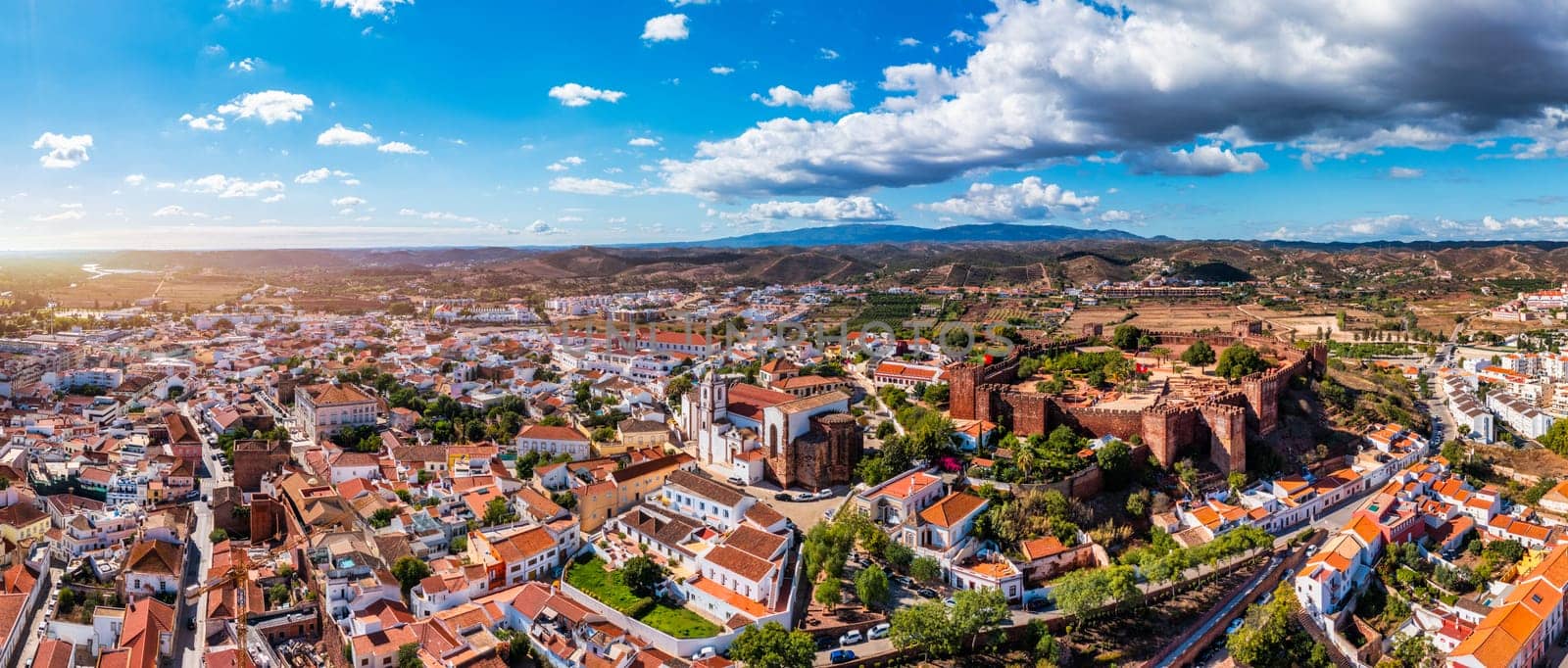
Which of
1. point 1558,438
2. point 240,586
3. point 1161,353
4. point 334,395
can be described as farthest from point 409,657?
point 1558,438

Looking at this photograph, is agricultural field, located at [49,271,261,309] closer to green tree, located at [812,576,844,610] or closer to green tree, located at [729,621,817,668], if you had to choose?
green tree, located at [812,576,844,610]

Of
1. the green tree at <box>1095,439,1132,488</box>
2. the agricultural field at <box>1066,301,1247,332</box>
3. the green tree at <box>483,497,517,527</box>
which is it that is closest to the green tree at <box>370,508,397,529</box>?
the green tree at <box>483,497,517,527</box>

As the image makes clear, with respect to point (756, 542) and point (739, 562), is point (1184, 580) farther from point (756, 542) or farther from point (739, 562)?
point (739, 562)

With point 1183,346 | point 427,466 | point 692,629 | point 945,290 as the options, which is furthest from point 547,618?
point 945,290

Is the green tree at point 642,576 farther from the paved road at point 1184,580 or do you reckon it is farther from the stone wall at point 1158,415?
the stone wall at point 1158,415

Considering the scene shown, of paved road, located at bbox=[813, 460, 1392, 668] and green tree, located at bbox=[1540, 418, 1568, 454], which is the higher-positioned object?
green tree, located at bbox=[1540, 418, 1568, 454]

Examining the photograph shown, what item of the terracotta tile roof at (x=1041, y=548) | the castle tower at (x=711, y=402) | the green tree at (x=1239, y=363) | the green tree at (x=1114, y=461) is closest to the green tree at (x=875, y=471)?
the terracotta tile roof at (x=1041, y=548)
